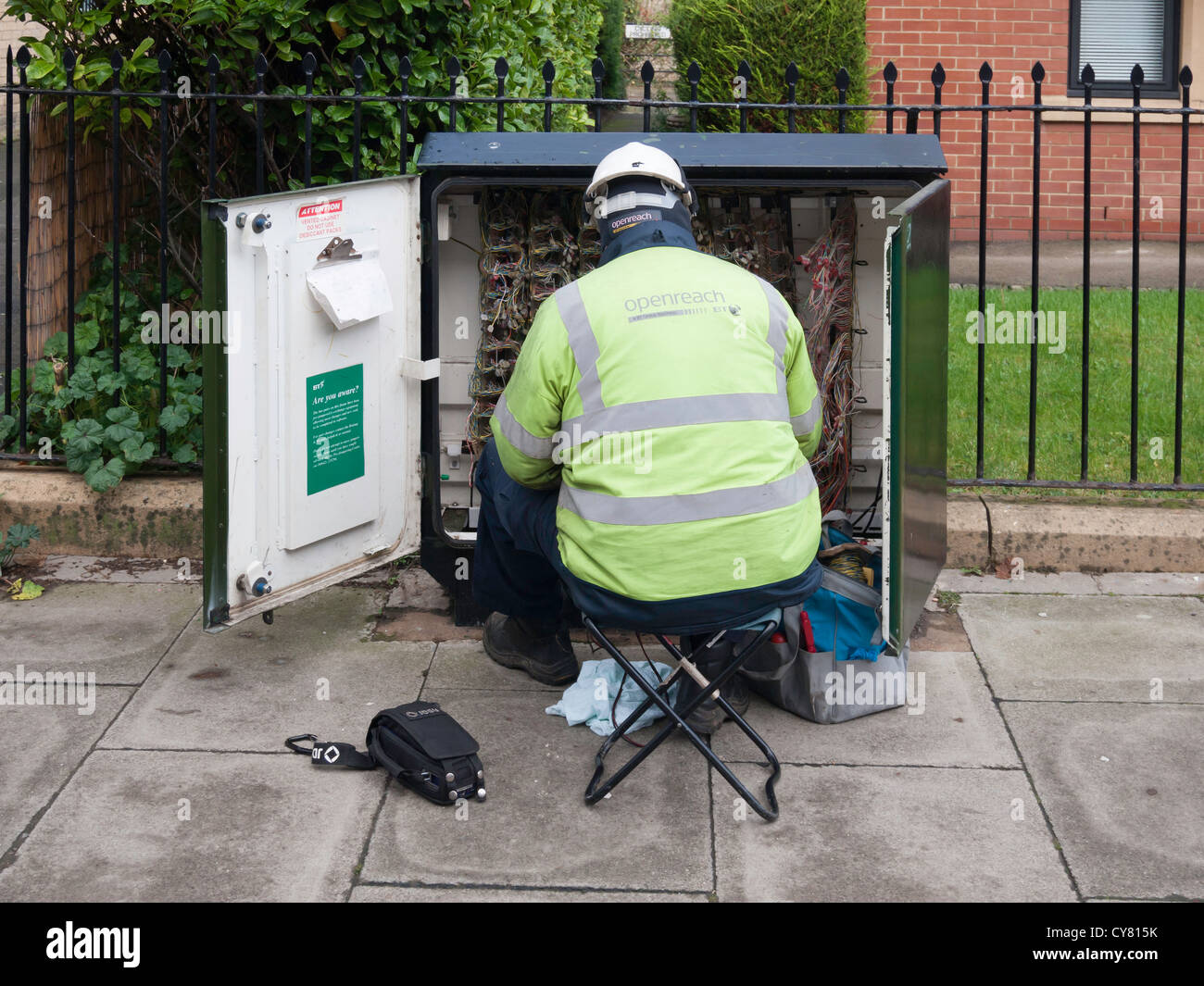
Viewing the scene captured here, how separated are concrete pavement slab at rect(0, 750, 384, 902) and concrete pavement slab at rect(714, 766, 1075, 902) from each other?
A: 102 cm

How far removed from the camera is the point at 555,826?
388 cm

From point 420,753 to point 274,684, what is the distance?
94cm

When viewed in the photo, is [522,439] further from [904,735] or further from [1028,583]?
[1028,583]

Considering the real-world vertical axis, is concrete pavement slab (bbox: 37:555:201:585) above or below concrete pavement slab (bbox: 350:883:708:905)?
above

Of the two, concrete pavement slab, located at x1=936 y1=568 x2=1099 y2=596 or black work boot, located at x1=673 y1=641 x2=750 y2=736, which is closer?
black work boot, located at x1=673 y1=641 x2=750 y2=736

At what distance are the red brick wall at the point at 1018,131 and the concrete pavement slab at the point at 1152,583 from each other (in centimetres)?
578

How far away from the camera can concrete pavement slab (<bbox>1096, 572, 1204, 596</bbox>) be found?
5.54 m

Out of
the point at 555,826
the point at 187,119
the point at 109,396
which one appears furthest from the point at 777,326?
the point at 187,119

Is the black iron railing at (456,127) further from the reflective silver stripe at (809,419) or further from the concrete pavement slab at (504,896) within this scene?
the concrete pavement slab at (504,896)

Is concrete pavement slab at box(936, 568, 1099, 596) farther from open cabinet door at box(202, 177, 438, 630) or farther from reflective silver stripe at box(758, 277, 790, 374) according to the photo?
open cabinet door at box(202, 177, 438, 630)

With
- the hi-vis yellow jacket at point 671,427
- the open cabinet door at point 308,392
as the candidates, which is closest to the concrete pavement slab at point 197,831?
the open cabinet door at point 308,392

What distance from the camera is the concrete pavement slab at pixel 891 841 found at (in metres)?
3.60

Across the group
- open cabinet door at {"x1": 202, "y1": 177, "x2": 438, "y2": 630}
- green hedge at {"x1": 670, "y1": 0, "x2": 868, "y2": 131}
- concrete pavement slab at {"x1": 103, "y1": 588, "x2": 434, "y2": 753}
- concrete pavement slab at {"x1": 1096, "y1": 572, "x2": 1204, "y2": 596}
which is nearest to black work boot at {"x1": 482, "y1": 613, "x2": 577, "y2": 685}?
concrete pavement slab at {"x1": 103, "y1": 588, "x2": 434, "y2": 753}

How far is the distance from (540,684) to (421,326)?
4.25 ft
